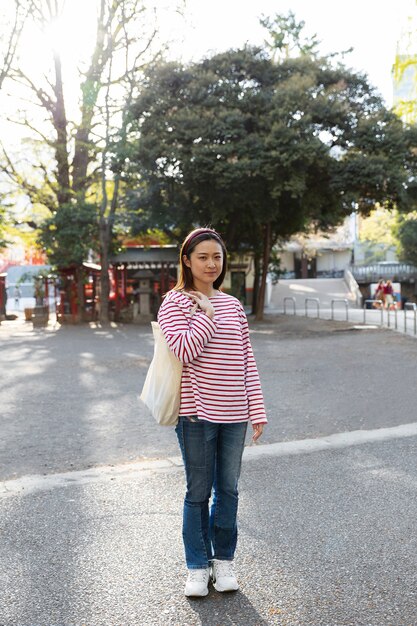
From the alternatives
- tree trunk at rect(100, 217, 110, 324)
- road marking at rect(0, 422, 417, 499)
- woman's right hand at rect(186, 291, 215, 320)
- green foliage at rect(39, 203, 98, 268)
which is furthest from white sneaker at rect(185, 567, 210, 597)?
tree trunk at rect(100, 217, 110, 324)

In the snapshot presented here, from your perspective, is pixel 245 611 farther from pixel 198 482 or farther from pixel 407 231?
pixel 407 231

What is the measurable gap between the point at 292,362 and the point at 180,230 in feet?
49.0

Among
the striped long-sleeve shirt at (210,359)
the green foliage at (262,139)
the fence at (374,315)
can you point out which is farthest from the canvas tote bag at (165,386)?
the green foliage at (262,139)

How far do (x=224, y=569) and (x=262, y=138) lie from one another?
60.6 ft

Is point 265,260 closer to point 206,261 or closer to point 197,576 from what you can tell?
point 206,261

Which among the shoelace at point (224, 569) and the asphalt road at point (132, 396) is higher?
the shoelace at point (224, 569)

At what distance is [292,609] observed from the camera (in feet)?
9.44

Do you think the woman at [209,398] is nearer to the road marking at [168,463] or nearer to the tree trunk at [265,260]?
the road marking at [168,463]

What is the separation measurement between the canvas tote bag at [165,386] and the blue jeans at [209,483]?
0.21 ft

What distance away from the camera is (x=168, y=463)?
5414mm

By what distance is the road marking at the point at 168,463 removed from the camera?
4.86 m

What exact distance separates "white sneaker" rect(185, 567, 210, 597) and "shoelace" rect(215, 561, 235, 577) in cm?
6

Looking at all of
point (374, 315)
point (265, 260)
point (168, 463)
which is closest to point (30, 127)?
point (265, 260)

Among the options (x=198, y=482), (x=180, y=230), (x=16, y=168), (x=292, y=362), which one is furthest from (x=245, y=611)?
(x=16, y=168)
